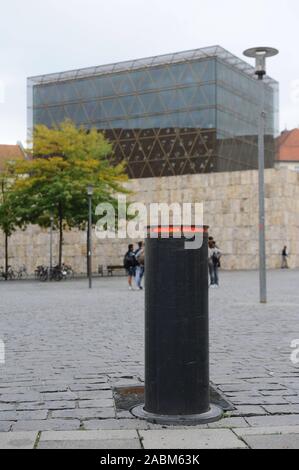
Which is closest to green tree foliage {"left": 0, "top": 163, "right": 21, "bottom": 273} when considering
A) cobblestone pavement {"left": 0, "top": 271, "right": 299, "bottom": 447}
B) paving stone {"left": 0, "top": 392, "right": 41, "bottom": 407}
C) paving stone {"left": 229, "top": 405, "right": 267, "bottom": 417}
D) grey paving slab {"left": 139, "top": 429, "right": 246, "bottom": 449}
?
cobblestone pavement {"left": 0, "top": 271, "right": 299, "bottom": 447}

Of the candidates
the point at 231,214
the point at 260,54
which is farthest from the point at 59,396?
the point at 231,214

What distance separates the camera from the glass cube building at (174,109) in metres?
51.4

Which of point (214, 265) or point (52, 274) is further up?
point (214, 265)

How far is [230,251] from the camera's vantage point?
45.8 metres

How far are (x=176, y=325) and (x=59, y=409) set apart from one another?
1261 millimetres

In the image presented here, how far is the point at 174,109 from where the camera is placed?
175 feet

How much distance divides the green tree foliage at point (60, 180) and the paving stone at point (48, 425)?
27.5m

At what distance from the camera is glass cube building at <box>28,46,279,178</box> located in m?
51.4

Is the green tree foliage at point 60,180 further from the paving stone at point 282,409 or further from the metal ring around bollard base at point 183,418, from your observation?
the metal ring around bollard base at point 183,418

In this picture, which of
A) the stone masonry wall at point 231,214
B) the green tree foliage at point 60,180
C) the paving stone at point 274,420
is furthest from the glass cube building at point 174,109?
the paving stone at point 274,420

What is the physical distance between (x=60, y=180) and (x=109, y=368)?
26.5 meters

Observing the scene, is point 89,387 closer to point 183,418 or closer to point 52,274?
point 183,418

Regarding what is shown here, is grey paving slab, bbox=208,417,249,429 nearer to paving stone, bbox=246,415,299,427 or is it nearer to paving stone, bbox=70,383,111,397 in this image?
paving stone, bbox=246,415,299,427

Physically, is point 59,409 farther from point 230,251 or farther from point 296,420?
point 230,251
